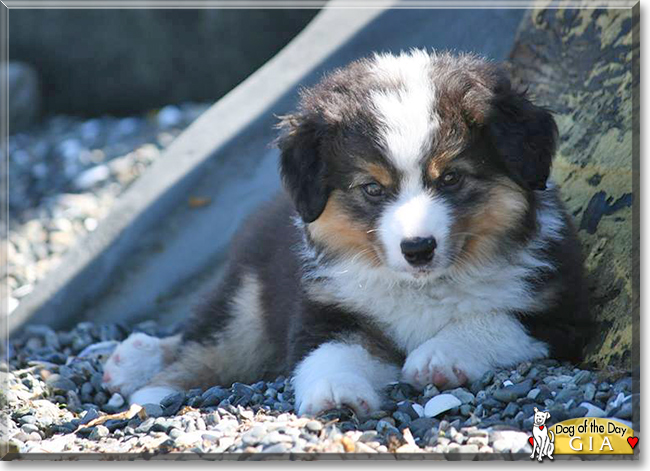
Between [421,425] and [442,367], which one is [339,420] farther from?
[442,367]

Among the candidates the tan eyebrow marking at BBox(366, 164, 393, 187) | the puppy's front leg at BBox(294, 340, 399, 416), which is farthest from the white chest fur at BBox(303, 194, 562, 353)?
the tan eyebrow marking at BBox(366, 164, 393, 187)

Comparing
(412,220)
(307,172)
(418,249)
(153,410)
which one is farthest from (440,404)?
(153,410)

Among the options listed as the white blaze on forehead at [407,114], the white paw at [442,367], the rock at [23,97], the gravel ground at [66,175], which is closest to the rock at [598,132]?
the white paw at [442,367]

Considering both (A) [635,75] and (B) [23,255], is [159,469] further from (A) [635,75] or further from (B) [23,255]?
(B) [23,255]

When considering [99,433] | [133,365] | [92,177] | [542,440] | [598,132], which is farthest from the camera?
[92,177]

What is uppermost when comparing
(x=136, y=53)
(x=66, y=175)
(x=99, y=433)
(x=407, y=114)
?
(x=136, y=53)

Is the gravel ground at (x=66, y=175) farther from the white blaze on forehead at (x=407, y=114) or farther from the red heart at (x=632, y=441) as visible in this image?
the red heart at (x=632, y=441)

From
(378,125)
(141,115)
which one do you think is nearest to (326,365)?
(378,125)
